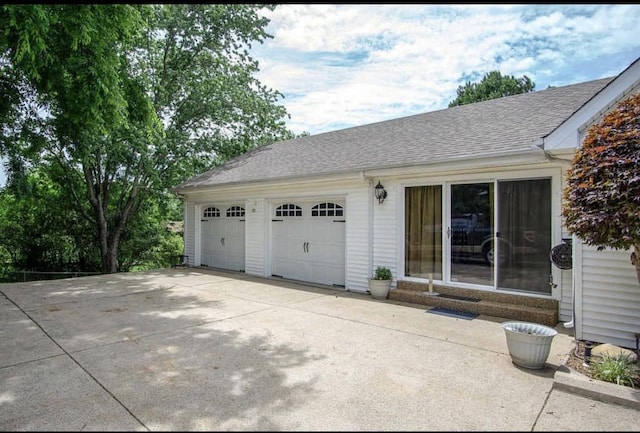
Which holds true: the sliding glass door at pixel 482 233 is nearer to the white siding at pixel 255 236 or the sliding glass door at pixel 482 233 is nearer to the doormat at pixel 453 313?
the doormat at pixel 453 313

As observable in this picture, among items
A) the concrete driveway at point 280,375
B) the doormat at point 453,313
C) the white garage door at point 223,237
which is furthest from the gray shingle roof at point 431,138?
the concrete driveway at point 280,375

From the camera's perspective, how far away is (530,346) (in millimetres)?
3881

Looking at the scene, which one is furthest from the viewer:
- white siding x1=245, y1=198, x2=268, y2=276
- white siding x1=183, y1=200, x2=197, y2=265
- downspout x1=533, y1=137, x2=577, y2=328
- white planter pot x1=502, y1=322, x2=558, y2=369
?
white siding x1=183, y1=200, x2=197, y2=265

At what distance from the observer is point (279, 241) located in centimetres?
1028

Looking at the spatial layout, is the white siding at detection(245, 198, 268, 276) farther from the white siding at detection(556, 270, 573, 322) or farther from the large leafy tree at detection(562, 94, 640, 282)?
the large leafy tree at detection(562, 94, 640, 282)

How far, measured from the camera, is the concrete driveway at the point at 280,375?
9.50 ft

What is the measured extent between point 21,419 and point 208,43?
47.9 ft

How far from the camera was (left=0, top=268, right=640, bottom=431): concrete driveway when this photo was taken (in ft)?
9.50

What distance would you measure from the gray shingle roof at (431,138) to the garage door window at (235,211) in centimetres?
98

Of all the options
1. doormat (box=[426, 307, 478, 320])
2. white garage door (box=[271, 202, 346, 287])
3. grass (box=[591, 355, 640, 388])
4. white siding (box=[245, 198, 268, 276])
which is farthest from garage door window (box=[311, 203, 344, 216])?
grass (box=[591, 355, 640, 388])

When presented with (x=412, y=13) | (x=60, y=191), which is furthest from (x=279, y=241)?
(x=60, y=191)

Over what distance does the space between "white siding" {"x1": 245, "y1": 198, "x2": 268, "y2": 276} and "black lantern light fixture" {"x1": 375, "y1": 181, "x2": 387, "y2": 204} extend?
387 cm

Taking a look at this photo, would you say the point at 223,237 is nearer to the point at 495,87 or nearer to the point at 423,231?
the point at 423,231

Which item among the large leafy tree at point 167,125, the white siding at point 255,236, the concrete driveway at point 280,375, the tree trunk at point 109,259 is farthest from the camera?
the tree trunk at point 109,259
